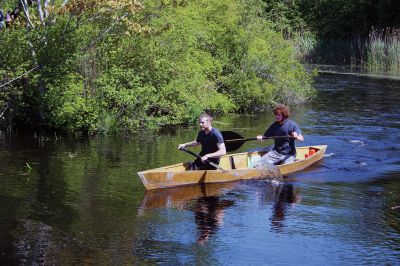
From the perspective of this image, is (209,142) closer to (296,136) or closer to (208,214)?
(296,136)

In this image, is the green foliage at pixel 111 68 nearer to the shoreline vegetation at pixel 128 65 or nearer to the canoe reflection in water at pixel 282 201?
the shoreline vegetation at pixel 128 65

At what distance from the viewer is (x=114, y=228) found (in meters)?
9.87

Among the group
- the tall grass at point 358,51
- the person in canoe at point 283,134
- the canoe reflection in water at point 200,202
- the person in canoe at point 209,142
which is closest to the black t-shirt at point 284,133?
the person in canoe at point 283,134

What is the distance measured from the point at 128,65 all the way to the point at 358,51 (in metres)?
27.1

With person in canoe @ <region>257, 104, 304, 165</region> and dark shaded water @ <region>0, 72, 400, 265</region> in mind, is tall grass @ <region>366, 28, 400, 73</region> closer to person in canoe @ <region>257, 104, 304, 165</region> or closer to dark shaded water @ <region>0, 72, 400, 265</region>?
dark shaded water @ <region>0, 72, 400, 265</region>

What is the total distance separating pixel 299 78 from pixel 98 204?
15.1 m

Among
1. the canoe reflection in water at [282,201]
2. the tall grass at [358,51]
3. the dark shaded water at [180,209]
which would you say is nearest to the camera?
the dark shaded water at [180,209]

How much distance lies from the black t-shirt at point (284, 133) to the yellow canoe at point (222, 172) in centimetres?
33

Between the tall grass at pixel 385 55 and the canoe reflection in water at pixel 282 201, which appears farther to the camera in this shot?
the tall grass at pixel 385 55

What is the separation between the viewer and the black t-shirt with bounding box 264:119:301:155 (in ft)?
46.6

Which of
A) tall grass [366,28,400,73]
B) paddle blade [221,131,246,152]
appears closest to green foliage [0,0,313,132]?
paddle blade [221,131,246,152]

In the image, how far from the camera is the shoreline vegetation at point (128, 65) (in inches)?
688

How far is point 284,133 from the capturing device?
1421cm

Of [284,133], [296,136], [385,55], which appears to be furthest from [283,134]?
[385,55]
